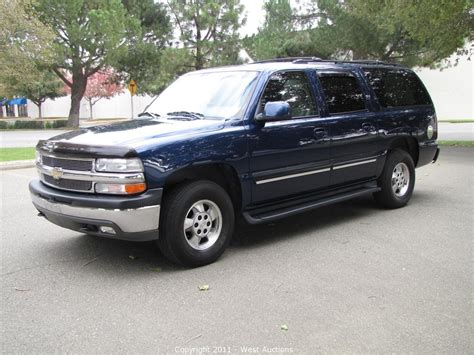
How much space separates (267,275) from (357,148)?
2.53 m

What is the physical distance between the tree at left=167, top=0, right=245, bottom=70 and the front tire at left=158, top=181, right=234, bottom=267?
2936 cm

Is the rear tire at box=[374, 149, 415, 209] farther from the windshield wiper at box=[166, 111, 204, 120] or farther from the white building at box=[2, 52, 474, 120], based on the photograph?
the white building at box=[2, 52, 474, 120]

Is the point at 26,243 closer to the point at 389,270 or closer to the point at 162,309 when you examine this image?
the point at 162,309

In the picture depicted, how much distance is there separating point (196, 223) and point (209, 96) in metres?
1.64

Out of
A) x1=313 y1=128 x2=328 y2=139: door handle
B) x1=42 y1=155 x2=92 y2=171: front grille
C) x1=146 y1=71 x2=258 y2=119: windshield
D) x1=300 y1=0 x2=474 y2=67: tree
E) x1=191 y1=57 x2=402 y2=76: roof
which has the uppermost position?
x1=300 y1=0 x2=474 y2=67: tree

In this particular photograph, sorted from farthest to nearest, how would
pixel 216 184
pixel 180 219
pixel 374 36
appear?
pixel 374 36 → pixel 216 184 → pixel 180 219

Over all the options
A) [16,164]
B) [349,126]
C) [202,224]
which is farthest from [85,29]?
[202,224]

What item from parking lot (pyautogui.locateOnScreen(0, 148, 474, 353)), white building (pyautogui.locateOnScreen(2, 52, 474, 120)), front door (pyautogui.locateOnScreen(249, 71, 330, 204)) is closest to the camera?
parking lot (pyautogui.locateOnScreen(0, 148, 474, 353))

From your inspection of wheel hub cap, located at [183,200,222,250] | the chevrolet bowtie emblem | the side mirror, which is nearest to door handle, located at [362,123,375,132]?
the side mirror

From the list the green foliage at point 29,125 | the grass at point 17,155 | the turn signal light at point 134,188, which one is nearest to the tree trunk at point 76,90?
the green foliage at point 29,125

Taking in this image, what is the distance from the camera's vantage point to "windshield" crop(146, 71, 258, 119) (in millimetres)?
5383

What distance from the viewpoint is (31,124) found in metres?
42.4

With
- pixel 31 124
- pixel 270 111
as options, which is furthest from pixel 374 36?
pixel 31 124

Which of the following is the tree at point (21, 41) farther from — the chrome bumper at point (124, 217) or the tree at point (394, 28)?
the chrome bumper at point (124, 217)
